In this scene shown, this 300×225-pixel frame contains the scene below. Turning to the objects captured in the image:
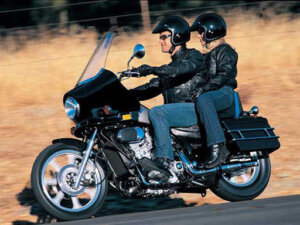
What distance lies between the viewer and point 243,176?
5918 mm

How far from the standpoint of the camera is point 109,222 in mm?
4844

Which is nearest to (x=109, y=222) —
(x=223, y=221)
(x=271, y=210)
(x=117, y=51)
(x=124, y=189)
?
(x=124, y=189)

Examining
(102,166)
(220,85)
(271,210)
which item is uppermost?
(220,85)

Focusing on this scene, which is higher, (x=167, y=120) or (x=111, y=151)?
(x=167, y=120)

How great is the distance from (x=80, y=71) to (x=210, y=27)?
16.1 ft

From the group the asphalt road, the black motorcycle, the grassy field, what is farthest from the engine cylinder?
the grassy field

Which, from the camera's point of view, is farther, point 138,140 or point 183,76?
point 183,76

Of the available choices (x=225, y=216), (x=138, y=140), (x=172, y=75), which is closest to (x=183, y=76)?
(x=172, y=75)

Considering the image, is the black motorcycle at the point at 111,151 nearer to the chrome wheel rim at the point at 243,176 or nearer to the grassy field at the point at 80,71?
the chrome wheel rim at the point at 243,176

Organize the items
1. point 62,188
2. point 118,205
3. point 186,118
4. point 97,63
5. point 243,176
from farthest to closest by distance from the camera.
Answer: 1. point 118,205
2. point 243,176
3. point 186,118
4. point 97,63
5. point 62,188

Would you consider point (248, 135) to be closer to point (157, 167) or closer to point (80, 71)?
point (157, 167)

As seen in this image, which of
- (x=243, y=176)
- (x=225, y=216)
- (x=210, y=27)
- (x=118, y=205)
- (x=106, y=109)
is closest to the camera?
(x=225, y=216)

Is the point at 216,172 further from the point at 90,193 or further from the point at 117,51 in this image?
the point at 117,51

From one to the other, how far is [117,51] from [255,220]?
6.33 m
